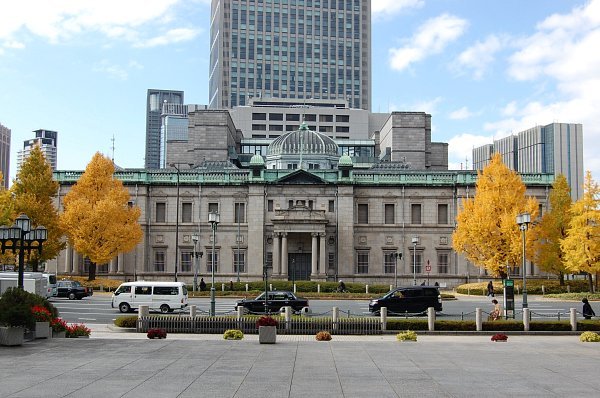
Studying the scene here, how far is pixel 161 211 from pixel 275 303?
40693mm

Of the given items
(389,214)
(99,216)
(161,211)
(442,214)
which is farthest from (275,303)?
(442,214)

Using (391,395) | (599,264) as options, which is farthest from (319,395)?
(599,264)

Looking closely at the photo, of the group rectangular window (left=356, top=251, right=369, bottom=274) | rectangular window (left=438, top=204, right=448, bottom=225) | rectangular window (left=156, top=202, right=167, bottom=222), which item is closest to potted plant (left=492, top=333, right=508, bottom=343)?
rectangular window (left=356, top=251, right=369, bottom=274)

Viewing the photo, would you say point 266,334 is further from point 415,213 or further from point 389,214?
point 415,213

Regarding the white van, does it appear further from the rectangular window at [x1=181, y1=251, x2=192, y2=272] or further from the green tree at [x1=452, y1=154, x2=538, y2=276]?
the rectangular window at [x1=181, y1=251, x2=192, y2=272]

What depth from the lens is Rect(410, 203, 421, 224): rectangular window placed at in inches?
3174

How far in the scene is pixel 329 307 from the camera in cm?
5038

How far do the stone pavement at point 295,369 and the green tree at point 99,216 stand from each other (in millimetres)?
41225

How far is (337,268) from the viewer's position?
78625 millimetres

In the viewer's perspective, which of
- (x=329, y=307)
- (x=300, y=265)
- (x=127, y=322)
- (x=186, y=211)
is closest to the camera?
(x=127, y=322)

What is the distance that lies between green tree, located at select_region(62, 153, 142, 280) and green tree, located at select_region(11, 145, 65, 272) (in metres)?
1.95

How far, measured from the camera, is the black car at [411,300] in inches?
1775

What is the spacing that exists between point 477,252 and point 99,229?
3704 cm

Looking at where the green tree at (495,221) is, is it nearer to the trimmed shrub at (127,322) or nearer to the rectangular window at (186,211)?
the rectangular window at (186,211)
